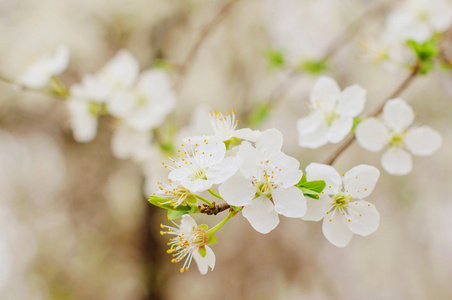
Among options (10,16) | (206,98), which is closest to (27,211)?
(10,16)

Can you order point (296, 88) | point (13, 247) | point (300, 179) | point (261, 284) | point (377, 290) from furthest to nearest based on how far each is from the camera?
1. point (13, 247)
2. point (261, 284)
3. point (377, 290)
4. point (296, 88)
5. point (300, 179)

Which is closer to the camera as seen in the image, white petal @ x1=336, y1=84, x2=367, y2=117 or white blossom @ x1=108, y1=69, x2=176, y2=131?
white petal @ x1=336, y1=84, x2=367, y2=117

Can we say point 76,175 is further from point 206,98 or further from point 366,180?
point 366,180

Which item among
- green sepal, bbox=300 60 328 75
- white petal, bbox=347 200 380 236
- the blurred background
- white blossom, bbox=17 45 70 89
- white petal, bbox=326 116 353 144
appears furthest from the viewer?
the blurred background

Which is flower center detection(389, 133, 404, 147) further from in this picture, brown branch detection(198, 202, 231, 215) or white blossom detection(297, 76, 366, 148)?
brown branch detection(198, 202, 231, 215)

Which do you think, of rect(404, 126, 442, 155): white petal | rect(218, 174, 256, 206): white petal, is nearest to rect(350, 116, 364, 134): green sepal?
Answer: rect(404, 126, 442, 155): white petal

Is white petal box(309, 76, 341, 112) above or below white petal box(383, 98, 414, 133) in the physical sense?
above

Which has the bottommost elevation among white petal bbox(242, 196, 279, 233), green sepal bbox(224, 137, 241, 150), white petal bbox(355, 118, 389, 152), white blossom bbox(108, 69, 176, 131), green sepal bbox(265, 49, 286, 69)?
white petal bbox(242, 196, 279, 233)
